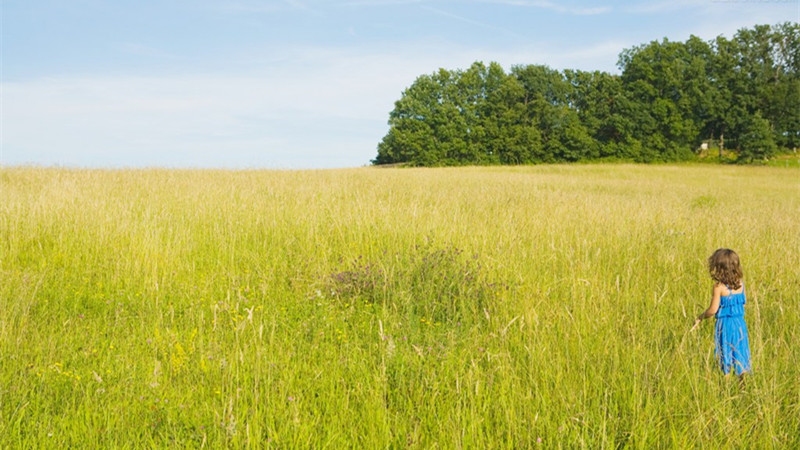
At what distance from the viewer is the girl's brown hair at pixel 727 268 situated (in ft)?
9.73

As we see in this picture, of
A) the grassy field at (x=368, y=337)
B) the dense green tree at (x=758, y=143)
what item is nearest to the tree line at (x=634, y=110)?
the dense green tree at (x=758, y=143)

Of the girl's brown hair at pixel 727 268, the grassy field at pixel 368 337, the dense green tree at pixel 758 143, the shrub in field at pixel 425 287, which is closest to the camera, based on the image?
the grassy field at pixel 368 337

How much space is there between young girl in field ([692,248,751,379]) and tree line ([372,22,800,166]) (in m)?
42.4

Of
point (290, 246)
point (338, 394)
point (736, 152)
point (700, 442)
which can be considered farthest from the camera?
point (736, 152)

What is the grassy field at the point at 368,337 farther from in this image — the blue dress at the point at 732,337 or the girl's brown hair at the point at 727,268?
the girl's brown hair at the point at 727,268

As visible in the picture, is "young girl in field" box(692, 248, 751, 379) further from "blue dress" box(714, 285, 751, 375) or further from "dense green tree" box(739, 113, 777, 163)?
"dense green tree" box(739, 113, 777, 163)

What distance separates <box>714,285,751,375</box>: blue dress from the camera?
285 cm

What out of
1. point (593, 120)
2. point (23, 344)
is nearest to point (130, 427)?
point (23, 344)

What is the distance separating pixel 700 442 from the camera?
2150 mm

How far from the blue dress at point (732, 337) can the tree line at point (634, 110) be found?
139 ft

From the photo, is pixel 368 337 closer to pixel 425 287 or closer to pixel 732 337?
pixel 425 287

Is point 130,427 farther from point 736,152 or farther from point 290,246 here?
point 736,152

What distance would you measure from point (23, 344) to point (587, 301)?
3.68m

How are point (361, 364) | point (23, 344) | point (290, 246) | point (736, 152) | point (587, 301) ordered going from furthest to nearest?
point (736, 152) → point (290, 246) → point (587, 301) → point (23, 344) → point (361, 364)
